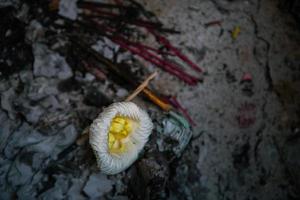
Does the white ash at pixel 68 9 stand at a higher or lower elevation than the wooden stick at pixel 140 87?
higher

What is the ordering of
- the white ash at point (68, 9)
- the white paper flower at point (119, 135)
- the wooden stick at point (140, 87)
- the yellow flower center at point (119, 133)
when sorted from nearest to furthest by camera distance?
the white paper flower at point (119, 135), the yellow flower center at point (119, 133), the wooden stick at point (140, 87), the white ash at point (68, 9)

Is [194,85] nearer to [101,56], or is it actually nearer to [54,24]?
[101,56]

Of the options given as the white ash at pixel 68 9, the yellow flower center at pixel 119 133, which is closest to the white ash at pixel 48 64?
the white ash at pixel 68 9

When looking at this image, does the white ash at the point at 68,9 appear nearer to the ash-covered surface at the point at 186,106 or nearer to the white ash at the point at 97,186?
the ash-covered surface at the point at 186,106

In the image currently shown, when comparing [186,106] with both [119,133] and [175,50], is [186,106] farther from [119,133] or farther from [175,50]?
[119,133]

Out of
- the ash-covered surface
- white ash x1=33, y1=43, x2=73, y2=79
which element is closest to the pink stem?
the ash-covered surface
